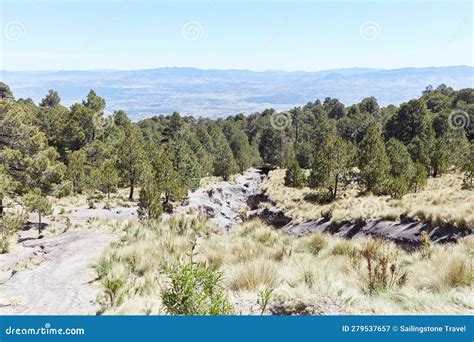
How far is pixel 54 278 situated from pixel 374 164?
27.5 metres

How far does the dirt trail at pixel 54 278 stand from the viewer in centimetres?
732

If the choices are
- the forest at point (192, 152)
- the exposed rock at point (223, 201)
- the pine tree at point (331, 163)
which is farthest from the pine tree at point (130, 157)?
the pine tree at point (331, 163)

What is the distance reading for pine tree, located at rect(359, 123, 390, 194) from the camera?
31031 millimetres

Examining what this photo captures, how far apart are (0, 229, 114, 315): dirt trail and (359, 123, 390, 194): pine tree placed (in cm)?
2368

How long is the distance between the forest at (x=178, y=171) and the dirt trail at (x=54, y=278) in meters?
0.58

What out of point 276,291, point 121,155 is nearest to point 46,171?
point 121,155

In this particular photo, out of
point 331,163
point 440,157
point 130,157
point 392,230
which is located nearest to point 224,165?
point 130,157

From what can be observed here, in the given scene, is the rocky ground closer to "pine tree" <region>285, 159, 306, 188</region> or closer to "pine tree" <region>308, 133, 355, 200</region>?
"pine tree" <region>308, 133, 355, 200</region>

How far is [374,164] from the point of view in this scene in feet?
102

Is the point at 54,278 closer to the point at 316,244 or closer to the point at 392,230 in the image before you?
the point at 316,244
